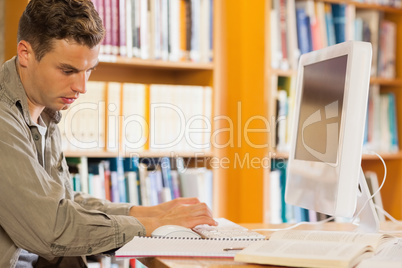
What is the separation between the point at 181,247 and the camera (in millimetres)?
1135

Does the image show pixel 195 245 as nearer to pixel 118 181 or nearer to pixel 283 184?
pixel 118 181

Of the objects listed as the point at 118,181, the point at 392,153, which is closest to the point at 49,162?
the point at 118,181

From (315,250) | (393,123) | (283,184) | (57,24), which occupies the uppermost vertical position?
(57,24)

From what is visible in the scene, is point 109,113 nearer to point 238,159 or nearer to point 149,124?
point 149,124

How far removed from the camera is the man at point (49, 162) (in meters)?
1.16

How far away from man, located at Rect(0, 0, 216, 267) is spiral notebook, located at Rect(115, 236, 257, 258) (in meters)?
0.06

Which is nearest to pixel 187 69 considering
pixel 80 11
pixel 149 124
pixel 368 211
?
pixel 149 124

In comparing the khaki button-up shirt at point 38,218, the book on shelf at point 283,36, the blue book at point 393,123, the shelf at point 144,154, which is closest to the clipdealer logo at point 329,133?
the khaki button-up shirt at point 38,218

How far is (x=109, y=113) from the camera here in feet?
7.16

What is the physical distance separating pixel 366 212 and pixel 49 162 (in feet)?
2.81

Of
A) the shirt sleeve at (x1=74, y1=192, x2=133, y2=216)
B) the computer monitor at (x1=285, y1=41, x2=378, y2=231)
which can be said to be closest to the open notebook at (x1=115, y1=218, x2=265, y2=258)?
the computer monitor at (x1=285, y1=41, x2=378, y2=231)

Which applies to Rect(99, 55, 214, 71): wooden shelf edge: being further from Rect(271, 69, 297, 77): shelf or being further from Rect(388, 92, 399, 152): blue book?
Rect(388, 92, 399, 152): blue book

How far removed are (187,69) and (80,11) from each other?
1.12 meters

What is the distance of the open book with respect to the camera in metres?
0.95
